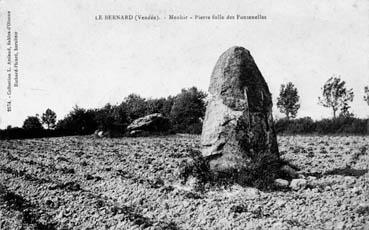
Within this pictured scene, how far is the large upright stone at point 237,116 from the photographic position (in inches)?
356

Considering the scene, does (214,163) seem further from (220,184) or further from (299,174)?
(299,174)

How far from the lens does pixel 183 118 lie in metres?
41.4

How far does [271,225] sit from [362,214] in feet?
4.95

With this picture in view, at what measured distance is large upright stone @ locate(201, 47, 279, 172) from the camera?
356 inches

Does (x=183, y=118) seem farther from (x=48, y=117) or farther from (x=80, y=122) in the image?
(x=48, y=117)

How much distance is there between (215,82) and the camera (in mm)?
9875

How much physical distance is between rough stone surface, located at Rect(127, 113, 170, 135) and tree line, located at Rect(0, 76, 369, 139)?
908 mm

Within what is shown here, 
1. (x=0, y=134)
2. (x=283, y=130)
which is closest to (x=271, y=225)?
(x=283, y=130)

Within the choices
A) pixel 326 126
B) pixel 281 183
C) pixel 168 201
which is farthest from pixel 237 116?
pixel 326 126

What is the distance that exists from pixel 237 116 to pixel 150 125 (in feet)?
64.0

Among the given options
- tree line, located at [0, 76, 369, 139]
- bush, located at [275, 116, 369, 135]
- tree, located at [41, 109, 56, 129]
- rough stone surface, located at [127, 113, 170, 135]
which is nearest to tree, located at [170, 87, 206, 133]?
tree line, located at [0, 76, 369, 139]

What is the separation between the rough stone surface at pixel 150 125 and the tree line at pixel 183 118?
2.98 ft

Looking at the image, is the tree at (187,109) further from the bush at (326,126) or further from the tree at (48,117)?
the tree at (48,117)

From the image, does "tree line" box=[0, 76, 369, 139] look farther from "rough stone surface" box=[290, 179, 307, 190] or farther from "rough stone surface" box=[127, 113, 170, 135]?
"rough stone surface" box=[290, 179, 307, 190]
